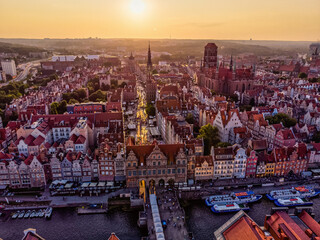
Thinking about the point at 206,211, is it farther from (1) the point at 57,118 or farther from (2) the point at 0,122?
(2) the point at 0,122

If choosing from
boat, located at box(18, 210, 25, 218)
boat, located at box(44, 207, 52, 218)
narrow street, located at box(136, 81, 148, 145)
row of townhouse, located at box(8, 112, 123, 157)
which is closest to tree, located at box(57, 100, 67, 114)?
row of townhouse, located at box(8, 112, 123, 157)

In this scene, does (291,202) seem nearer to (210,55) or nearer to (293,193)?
(293,193)

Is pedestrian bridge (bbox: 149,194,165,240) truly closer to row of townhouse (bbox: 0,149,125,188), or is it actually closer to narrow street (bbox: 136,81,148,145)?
row of townhouse (bbox: 0,149,125,188)

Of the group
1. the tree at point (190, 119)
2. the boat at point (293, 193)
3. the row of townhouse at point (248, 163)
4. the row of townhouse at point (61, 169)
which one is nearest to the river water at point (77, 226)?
the row of townhouse at point (61, 169)

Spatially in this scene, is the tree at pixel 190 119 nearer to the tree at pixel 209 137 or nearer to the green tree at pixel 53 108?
the tree at pixel 209 137

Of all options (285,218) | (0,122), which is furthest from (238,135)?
(0,122)
